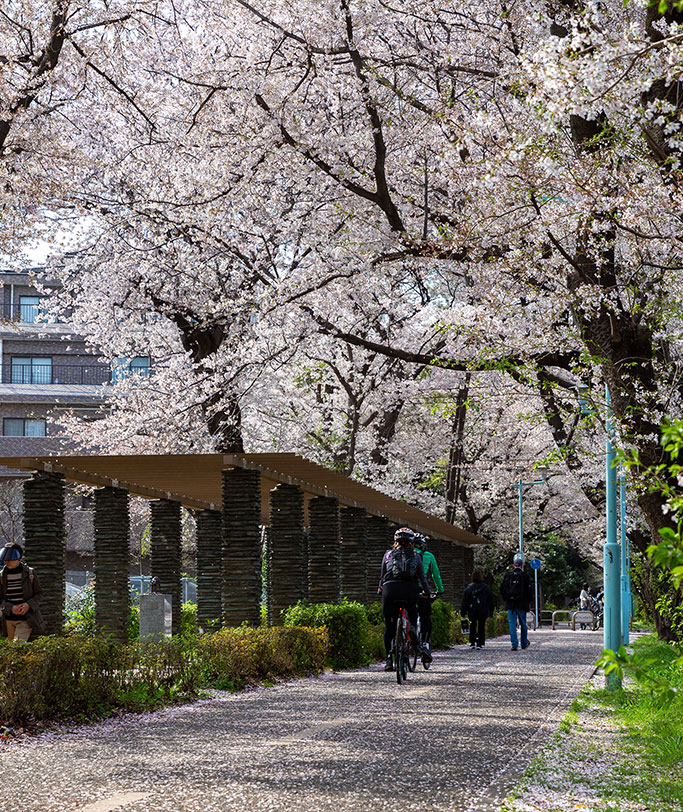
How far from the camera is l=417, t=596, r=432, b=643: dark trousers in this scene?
1683cm

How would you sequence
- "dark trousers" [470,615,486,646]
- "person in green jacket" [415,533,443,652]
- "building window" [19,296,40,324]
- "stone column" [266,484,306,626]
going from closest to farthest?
"person in green jacket" [415,533,443,652]
"stone column" [266,484,306,626]
"dark trousers" [470,615,486,646]
"building window" [19,296,40,324]

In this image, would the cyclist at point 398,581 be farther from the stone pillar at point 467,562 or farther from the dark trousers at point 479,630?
the stone pillar at point 467,562

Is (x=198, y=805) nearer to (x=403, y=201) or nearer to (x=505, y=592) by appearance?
(x=403, y=201)

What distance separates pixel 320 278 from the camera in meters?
17.7

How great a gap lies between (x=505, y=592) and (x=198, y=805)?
1843 cm

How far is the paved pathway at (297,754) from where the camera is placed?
226 inches

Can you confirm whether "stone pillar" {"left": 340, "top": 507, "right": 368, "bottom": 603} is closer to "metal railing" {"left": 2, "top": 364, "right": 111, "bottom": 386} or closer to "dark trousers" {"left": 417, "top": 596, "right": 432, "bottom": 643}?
"dark trousers" {"left": 417, "top": 596, "right": 432, "bottom": 643}

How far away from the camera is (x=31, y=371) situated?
59.8 meters

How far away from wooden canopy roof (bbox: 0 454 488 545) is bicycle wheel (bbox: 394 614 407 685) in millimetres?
2778

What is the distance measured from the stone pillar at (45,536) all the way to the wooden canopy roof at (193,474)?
38 centimetres

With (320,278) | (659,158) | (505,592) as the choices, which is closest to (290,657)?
(320,278)

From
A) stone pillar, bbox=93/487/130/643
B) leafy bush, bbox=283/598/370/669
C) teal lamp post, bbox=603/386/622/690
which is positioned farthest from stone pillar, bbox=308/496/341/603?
teal lamp post, bbox=603/386/622/690

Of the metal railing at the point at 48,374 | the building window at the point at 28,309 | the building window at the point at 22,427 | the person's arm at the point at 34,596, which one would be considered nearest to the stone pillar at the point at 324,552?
the person's arm at the point at 34,596

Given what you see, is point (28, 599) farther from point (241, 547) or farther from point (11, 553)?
point (241, 547)
